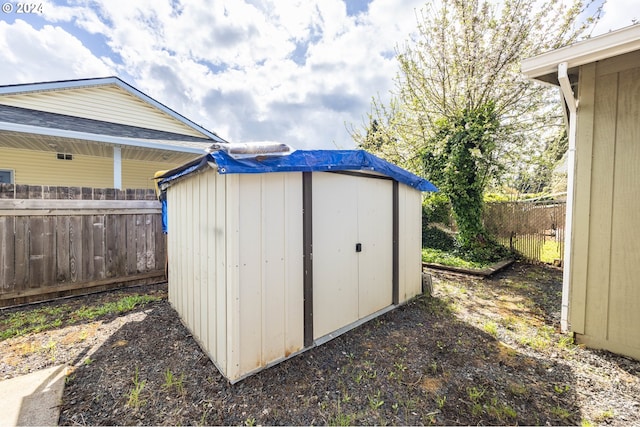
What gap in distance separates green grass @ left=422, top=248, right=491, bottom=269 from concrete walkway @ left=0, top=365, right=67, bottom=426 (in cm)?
672

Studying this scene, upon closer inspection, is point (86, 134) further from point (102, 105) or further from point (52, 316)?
point (52, 316)

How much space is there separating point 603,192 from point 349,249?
268 centimetres

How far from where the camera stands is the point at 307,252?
2.61m

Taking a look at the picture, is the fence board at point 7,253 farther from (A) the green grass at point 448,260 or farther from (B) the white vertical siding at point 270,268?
(A) the green grass at point 448,260

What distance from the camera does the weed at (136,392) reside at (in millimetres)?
1921

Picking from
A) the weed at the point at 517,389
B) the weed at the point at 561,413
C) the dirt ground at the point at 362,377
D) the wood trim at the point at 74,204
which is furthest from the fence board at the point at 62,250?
the weed at the point at 561,413

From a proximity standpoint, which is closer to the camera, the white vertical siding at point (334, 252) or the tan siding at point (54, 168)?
the white vertical siding at point (334, 252)

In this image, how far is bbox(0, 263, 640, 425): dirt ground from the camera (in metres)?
1.84

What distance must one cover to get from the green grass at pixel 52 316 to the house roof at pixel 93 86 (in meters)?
5.81

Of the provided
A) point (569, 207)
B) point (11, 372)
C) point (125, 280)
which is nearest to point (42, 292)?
point (125, 280)

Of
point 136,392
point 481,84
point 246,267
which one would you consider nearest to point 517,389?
point 246,267

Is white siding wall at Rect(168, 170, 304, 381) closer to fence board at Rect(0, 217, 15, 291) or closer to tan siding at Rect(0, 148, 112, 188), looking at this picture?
fence board at Rect(0, 217, 15, 291)

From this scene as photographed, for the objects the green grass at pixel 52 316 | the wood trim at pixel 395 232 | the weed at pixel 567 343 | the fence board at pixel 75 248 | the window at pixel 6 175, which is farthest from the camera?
the window at pixel 6 175

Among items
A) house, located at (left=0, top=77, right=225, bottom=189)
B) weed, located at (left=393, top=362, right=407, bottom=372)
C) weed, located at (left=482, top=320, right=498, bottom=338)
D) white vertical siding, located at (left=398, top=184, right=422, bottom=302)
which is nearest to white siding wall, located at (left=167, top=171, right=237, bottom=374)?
weed, located at (left=393, top=362, right=407, bottom=372)
